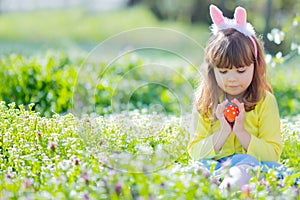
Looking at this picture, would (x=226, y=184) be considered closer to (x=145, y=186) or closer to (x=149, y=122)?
(x=145, y=186)

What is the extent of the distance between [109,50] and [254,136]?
121 centimetres

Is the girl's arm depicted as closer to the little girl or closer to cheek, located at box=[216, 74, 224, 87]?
the little girl

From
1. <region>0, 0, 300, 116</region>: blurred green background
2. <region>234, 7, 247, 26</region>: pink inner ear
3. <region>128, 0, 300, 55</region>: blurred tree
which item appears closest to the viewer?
<region>234, 7, 247, 26</region>: pink inner ear

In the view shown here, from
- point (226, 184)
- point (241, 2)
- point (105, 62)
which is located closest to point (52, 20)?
point (241, 2)

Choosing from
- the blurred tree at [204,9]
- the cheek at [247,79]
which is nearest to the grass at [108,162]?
the cheek at [247,79]

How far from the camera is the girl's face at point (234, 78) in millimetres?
3777

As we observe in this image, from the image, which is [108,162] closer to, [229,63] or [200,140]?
[200,140]

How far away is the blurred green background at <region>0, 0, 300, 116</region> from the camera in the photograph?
5957mm

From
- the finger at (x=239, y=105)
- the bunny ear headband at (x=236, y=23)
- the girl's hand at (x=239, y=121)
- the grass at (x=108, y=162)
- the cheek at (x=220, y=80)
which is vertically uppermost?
the bunny ear headband at (x=236, y=23)

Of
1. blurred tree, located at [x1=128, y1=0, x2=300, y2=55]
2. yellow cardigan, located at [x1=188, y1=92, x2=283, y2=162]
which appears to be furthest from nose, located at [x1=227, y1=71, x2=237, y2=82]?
blurred tree, located at [x1=128, y1=0, x2=300, y2=55]

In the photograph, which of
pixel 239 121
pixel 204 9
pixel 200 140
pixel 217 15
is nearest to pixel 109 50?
pixel 217 15

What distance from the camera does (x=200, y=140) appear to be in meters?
3.88

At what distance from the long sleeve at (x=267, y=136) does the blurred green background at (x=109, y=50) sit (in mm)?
421

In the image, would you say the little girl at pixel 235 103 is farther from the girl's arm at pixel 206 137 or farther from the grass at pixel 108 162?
the grass at pixel 108 162
